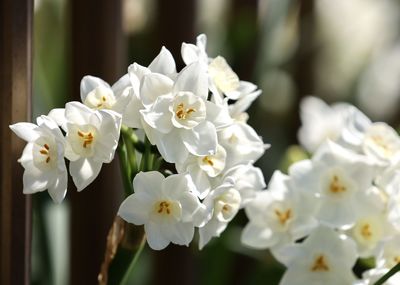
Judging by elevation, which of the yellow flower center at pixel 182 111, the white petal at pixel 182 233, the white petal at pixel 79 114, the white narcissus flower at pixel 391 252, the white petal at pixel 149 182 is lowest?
the white narcissus flower at pixel 391 252

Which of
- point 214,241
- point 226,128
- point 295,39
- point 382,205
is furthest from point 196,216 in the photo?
point 295,39

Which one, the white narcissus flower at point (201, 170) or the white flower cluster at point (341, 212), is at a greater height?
the white narcissus flower at point (201, 170)

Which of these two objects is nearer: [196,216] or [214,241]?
[196,216]

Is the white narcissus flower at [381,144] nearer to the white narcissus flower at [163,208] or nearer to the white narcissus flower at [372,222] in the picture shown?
the white narcissus flower at [372,222]

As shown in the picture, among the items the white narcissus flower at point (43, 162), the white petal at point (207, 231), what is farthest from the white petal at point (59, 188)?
the white petal at point (207, 231)

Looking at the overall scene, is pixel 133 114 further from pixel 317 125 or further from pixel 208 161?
pixel 317 125

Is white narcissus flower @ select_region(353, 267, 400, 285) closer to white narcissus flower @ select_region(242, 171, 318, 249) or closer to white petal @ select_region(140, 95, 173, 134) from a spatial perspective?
white narcissus flower @ select_region(242, 171, 318, 249)

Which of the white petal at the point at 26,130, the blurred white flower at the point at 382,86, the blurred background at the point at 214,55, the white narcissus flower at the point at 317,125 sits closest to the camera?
the white petal at the point at 26,130

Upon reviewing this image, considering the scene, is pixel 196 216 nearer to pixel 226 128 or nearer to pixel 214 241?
pixel 226 128
